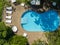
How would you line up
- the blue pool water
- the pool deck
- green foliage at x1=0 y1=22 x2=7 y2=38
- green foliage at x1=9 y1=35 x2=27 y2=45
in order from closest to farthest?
1. green foliage at x1=0 y1=22 x2=7 y2=38
2. green foliage at x1=9 y1=35 x2=27 y2=45
3. the pool deck
4. the blue pool water

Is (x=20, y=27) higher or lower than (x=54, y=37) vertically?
higher

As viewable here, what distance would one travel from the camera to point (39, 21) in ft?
52.6

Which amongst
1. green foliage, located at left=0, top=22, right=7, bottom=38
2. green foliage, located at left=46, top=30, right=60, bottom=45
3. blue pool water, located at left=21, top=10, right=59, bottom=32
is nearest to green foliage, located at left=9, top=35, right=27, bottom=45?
green foliage, located at left=0, top=22, right=7, bottom=38

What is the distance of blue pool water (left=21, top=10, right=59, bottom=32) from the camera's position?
52.4 feet

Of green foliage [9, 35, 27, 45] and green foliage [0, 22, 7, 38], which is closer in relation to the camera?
green foliage [0, 22, 7, 38]

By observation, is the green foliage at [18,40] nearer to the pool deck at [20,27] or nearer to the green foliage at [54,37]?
the pool deck at [20,27]

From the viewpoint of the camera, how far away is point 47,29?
1590 centimetres

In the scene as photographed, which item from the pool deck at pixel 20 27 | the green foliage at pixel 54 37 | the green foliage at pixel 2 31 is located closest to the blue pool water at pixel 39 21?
the pool deck at pixel 20 27

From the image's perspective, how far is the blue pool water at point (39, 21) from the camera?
1597 cm

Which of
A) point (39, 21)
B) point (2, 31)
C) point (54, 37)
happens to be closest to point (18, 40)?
point (2, 31)

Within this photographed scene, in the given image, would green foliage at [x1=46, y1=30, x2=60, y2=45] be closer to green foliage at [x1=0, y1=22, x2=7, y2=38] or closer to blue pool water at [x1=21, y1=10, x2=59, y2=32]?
blue pool water at [x1=21, y1=10, x2=59, y2=32]

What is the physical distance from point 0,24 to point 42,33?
2.38 metres

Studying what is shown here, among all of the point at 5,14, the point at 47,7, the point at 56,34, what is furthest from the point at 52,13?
the point at 5,14

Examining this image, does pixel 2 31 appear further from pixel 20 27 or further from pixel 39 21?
pixel 39 21
